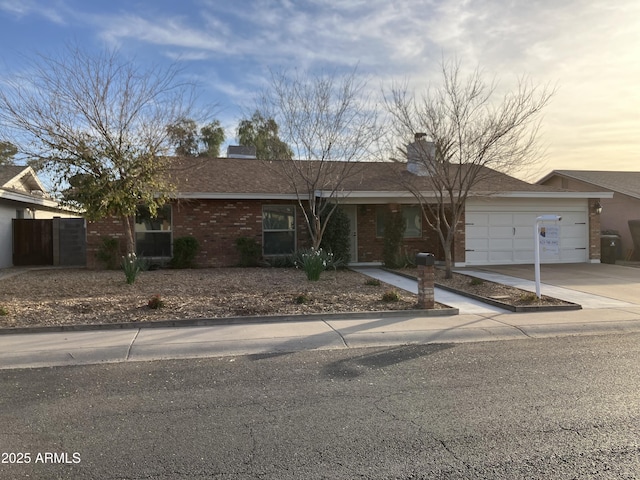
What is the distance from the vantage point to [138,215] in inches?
611

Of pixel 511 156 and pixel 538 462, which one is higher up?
pixel 511 156

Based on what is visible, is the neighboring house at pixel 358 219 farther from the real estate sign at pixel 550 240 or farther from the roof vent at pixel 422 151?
the real estate sign at pixel 550 240

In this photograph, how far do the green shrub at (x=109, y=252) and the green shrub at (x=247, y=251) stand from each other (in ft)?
12.6

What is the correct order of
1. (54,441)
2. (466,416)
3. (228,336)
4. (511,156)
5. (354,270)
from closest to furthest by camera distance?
(54,441)
(466,416)
(228,336)
(511,156)
(354,270)

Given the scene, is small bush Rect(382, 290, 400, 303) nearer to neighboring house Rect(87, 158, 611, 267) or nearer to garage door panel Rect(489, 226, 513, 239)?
neighboring house Rect(87, 158, 611, 267)

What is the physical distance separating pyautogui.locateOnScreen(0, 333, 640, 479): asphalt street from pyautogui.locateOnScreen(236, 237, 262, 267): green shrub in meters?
9.86

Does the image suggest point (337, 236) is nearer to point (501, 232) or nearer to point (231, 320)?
point (501, 232)

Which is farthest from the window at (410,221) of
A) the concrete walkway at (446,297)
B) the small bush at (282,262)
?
the small bush at (282,262)

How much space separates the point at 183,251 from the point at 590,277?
12286 mm

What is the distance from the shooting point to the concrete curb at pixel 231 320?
732 centimetres

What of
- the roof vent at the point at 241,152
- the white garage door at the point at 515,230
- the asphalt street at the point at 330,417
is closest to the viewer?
the asphalt street at the point at 330,417

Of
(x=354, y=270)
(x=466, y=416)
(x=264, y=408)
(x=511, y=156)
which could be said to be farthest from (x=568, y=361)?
(x=354, y=270)

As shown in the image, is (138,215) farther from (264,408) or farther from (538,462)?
(538,462)

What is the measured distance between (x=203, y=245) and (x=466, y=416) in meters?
12.9
